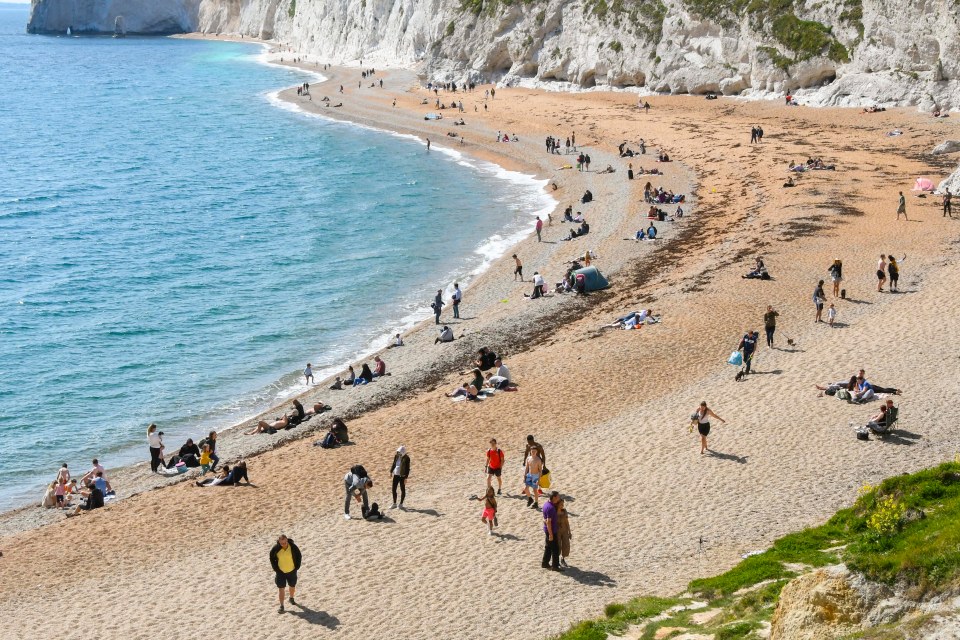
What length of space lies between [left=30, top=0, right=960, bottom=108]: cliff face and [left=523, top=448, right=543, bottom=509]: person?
47640mm

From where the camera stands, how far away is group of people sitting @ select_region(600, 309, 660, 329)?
3009cm

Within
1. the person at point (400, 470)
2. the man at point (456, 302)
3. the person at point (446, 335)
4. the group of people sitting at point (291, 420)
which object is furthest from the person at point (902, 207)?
the person at point (400, 470)

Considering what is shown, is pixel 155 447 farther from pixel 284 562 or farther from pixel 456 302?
pixel 456 302

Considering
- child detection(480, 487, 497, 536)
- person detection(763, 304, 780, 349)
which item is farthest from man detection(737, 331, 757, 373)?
child detection(480, 487, 497, 536)

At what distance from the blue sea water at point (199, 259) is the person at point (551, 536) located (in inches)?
588

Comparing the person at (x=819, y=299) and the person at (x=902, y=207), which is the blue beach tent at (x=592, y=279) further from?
the person at (x=902, y=207)

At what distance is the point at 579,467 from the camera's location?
20719 millimetres

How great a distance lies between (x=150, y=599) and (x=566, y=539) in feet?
24.9

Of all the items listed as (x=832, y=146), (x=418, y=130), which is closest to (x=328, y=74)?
(x=418, y=130)

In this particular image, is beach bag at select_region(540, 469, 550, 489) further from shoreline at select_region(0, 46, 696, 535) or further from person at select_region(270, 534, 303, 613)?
shoreline at select_region(0, 46, 696, 535)

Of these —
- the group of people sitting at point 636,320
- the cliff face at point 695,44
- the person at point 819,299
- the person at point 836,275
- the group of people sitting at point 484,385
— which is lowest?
Answer: the group of people sitting at point 484,385

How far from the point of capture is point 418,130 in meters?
79.7

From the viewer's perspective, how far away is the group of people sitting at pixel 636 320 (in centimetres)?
3009

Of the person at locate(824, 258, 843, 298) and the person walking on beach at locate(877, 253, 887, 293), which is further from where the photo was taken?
the person walking on beach at locate(877, 253, 887, 293)
